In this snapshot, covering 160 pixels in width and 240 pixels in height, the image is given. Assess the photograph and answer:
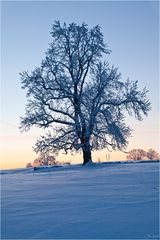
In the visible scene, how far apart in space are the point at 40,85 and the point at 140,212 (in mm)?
16548

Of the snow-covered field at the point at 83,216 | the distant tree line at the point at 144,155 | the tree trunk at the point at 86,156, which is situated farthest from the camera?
the distant tree line at the point at 144,155

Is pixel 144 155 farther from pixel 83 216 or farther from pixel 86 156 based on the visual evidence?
pixel 83 216

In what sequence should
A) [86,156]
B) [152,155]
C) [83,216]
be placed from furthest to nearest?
[152,155], [86,156], [83,216]

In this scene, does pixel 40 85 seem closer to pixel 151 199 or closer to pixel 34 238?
pixel 151 199

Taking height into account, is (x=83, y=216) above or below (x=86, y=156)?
above

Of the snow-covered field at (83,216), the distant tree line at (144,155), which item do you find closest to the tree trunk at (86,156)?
the snow-covered field at (83,216)

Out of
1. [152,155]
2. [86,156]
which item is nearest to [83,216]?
[86,156]

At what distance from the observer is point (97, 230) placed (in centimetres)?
320

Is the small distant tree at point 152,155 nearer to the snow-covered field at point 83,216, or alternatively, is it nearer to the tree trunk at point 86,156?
the tree trunk at point 86,156

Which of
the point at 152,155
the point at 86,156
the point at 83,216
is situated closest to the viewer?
the point at 83,216

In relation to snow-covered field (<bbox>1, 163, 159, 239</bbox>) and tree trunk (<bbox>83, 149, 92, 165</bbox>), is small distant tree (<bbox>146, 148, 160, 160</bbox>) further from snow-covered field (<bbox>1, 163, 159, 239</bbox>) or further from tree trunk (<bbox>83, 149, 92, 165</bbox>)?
snow-covered field (<bbox>1, 163, 159, 239</bbox>)

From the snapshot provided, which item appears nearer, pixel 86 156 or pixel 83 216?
pixel 83 216

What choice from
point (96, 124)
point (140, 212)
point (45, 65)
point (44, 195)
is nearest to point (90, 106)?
point (96, 124)

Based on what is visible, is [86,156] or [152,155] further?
[152,155]
